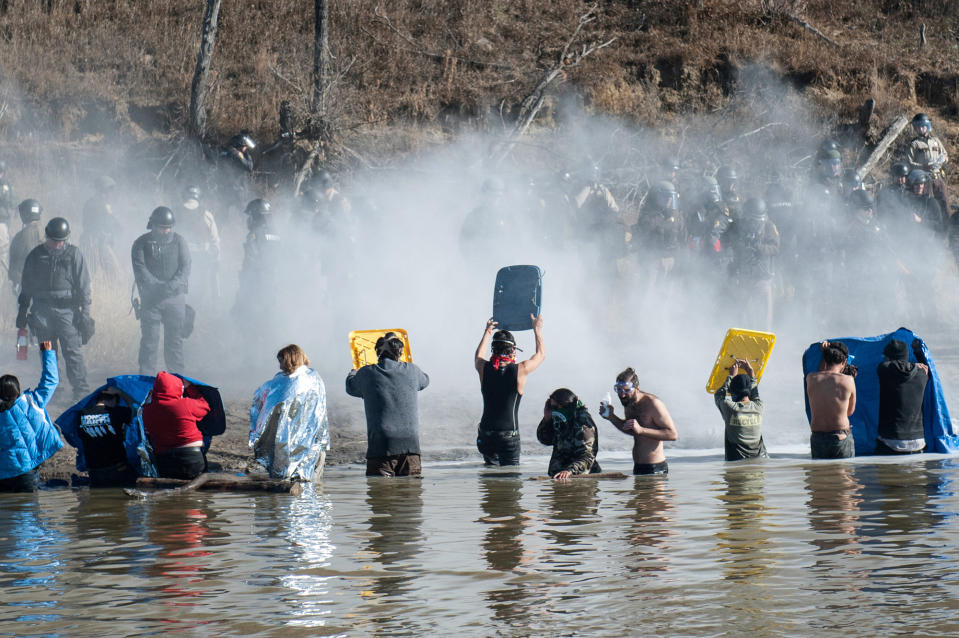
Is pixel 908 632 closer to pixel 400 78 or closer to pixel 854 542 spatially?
pixel 854 542

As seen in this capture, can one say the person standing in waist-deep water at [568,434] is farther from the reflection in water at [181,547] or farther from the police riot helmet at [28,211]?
the police riot helmet at [28,211]

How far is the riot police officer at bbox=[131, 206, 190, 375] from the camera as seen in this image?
14.3 metres

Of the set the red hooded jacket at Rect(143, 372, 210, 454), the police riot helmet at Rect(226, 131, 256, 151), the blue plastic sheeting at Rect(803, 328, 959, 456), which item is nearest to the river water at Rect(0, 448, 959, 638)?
the red hooded jacket at Rect(143, 372, 210, 454)

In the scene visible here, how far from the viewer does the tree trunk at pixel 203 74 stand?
23344mm

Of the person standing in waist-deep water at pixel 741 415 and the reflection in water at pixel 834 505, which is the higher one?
the person standing in waist-deep water at pixel 741 415

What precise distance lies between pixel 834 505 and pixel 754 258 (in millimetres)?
9048

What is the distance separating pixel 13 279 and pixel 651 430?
381 inches

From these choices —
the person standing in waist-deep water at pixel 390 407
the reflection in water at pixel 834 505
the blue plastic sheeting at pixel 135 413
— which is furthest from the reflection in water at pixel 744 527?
the blue plastic sheeting at pixel 135 413

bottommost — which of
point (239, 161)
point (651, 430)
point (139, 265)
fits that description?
point (651, 430)

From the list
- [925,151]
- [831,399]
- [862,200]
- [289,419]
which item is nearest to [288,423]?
[289,419]

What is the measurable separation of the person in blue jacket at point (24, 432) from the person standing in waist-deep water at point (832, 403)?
20.8 feet

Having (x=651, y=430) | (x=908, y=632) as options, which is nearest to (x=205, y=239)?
(x=651, y=430)

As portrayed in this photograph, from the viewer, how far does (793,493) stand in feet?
29.2

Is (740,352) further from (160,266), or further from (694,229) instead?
(694,229)
